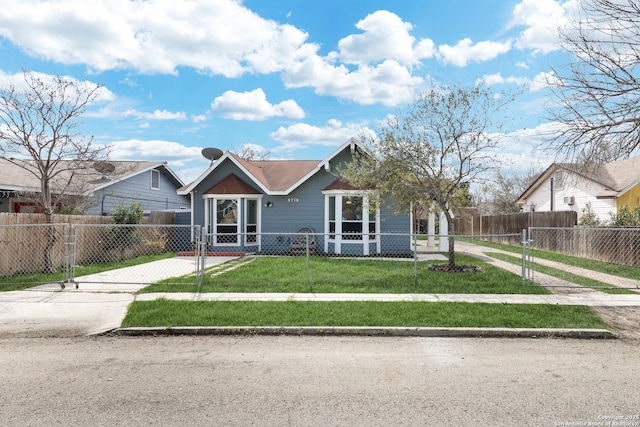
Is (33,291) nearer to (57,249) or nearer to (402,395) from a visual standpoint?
(57,249)

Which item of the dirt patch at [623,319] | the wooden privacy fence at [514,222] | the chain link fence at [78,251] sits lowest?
the dirt patch at [623,319]

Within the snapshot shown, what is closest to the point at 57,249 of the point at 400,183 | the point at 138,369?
the point at 138,369

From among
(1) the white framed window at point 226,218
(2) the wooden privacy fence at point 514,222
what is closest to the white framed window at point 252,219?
(1) the white framed window at point 226,218

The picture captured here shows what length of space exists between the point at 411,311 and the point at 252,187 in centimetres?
1225

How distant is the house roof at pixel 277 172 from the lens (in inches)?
686

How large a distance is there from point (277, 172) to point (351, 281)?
433 inches

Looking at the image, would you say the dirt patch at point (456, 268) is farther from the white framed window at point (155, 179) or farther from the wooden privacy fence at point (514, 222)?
the white framed window at point (155, 179)

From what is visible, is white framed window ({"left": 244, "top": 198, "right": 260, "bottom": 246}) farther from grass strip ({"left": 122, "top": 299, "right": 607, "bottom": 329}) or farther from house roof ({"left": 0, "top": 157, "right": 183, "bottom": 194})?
grass strip ({"left": 122, "top": 299, "right": 607, "bottom": 329})

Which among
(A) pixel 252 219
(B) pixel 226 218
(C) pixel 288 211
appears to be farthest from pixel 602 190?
(B) pixel 226 218

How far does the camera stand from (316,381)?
15.1 feet

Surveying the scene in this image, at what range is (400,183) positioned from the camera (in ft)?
40.9

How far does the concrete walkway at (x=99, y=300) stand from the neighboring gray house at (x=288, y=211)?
26.3ft

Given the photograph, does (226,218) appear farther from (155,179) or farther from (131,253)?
(155,179)

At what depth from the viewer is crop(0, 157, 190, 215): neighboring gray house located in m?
17.1
